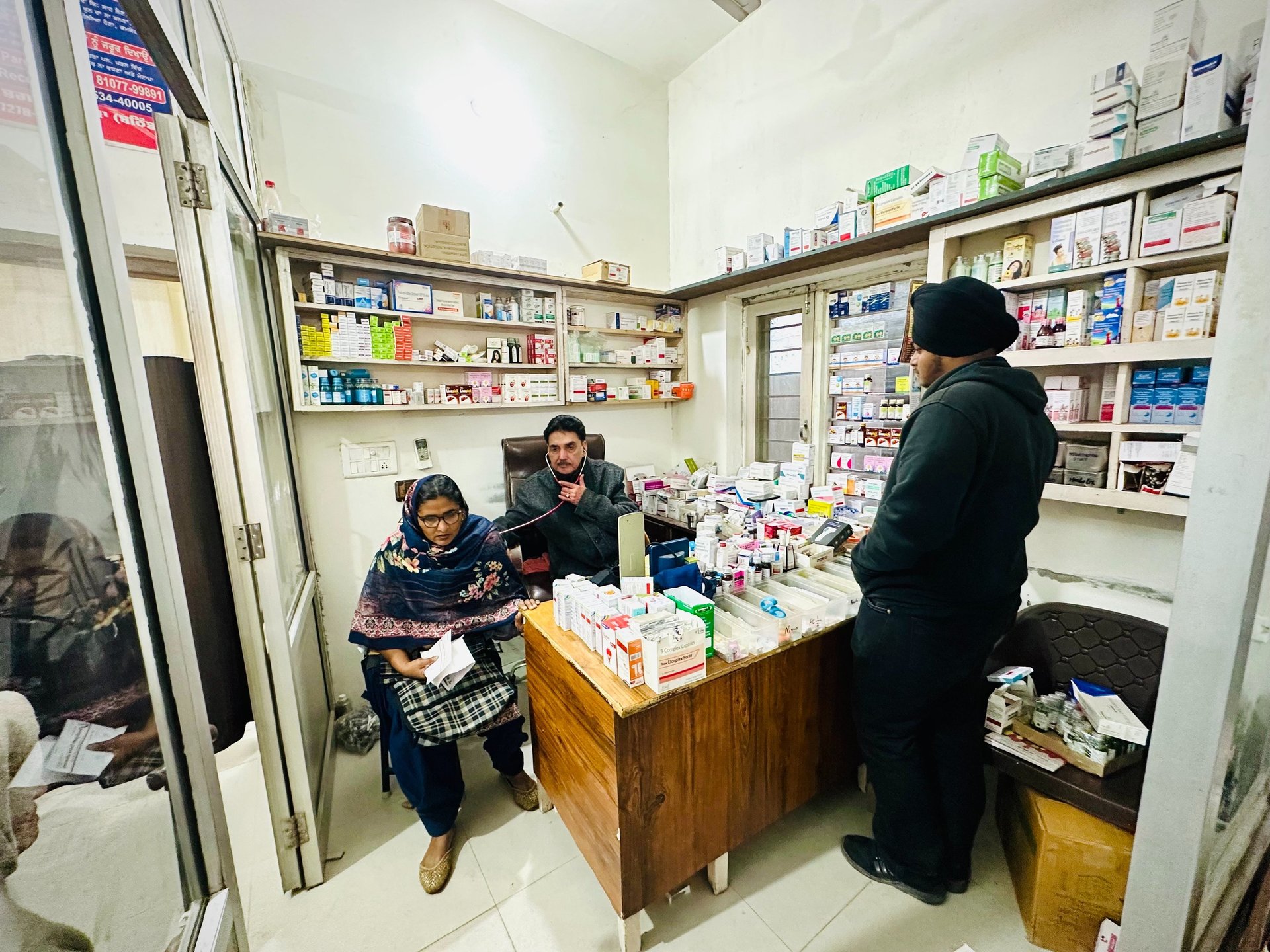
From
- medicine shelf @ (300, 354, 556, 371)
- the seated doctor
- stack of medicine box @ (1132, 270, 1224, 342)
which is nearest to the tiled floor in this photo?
the seated doctor

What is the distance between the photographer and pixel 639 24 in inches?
125

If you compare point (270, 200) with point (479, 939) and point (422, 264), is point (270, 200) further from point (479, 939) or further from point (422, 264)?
point (479, 939)

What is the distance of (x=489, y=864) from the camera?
167cm

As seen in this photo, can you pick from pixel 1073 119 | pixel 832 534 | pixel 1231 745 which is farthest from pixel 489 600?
pixel 1073 119

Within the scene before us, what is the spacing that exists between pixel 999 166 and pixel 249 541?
308 centimetres

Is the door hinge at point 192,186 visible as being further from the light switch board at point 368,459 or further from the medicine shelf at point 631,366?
the medicine shelf at point 631,366

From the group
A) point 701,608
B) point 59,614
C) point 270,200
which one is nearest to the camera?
point 59,614

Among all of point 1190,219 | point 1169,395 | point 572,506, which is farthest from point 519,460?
point 1190,219

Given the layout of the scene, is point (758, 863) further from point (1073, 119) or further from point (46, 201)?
point (1073, 119)

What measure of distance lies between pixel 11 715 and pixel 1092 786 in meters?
2.25

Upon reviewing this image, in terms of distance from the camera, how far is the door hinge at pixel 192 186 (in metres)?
1.26

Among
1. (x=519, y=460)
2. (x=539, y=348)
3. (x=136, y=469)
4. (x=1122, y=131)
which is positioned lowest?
(x=519, y=460)

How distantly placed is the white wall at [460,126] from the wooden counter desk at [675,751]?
2.61 metres

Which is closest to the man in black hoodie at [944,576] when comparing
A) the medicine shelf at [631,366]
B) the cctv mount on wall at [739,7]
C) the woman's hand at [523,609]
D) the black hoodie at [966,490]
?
the black hoodie at [966,490]
